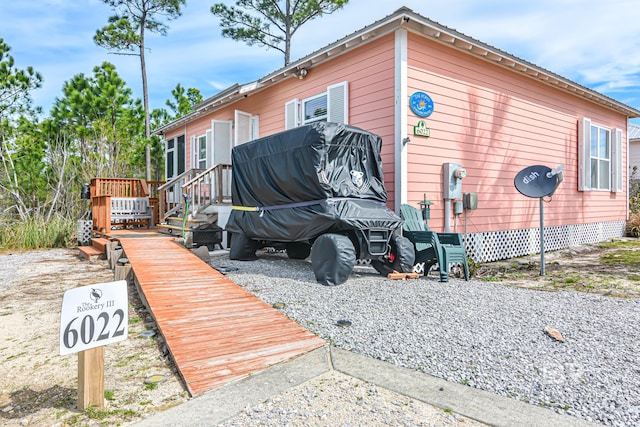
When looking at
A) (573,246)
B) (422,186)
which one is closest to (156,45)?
(422,186)

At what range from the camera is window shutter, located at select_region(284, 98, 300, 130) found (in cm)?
815

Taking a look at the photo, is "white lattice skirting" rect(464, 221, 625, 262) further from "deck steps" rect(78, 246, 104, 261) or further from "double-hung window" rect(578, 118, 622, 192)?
"deck steps" rect(78, 246, 104, 261)

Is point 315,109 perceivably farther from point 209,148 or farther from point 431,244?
point 209,148

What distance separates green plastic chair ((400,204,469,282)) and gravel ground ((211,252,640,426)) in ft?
1.15

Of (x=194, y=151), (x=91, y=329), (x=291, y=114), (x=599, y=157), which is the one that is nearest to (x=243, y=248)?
(x=291, y=114)

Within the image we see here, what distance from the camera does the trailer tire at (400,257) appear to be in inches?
207

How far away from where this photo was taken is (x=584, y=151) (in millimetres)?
9680

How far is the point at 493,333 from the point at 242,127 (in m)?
8.16

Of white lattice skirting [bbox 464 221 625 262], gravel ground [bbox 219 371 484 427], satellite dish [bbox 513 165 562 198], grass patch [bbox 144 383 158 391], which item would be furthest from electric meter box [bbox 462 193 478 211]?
grass patch [bbox 144 383 158 391]

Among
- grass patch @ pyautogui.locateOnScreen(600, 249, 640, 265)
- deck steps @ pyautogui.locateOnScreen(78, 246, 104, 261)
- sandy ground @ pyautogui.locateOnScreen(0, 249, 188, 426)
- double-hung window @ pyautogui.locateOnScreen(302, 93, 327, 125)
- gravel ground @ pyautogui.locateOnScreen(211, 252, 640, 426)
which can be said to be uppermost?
double-hung window @ pyautogui.locateOnScreen(302, 93, 327, 125)

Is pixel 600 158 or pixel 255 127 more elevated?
pixel 255 127

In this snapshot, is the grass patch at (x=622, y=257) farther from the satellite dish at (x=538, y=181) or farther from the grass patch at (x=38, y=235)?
the grass patch at (x=38, y=235)

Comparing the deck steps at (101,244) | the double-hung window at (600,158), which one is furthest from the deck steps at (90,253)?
the double-hung window at (600,158)

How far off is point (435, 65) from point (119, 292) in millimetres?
6114
